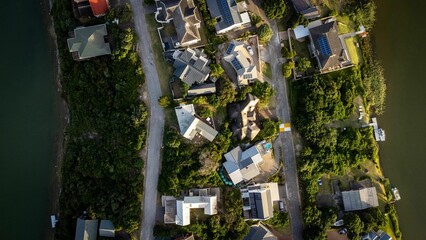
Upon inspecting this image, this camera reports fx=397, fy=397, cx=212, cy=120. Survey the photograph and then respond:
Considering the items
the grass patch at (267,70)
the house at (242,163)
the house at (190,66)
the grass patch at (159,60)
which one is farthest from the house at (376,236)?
the grass patch at (159,60)

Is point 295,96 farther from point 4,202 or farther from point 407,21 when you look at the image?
point 4,202

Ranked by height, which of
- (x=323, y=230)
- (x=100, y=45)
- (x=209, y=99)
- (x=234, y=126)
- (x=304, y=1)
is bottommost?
(x=323, y=230)

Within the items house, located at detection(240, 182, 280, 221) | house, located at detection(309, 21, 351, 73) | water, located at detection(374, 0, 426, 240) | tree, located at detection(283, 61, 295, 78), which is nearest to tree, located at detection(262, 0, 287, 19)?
house, located at detection(309, 21, 351, 73)

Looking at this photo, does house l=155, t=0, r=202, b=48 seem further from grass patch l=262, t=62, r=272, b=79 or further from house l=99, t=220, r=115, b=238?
house l=99, t=220, r=115, b=238

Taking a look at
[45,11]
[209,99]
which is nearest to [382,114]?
[209,99]

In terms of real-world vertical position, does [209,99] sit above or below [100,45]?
below

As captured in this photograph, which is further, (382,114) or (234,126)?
(382,114)
